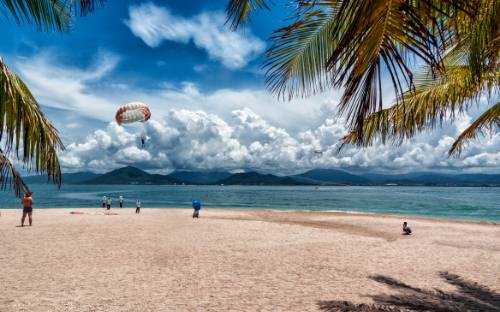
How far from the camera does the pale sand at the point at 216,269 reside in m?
5.97

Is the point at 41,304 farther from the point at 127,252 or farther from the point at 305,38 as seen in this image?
the point at 305,38

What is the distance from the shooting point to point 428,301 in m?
5.95

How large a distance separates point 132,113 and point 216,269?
20759 mm

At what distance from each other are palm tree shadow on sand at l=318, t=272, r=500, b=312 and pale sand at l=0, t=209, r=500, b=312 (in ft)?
0.48

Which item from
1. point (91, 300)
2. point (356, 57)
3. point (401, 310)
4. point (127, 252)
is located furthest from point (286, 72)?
point (127, 252)

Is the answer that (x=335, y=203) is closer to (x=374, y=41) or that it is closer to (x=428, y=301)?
(x=428, y=301)

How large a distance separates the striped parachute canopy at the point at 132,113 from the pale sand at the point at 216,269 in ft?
42.8

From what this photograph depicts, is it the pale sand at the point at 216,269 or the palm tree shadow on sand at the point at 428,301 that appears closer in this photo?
the palm tree shadow on sand at the point at 428,301

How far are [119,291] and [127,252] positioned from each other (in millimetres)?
4053

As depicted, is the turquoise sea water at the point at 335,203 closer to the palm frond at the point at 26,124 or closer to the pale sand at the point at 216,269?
the pale sand at the point at 216,269

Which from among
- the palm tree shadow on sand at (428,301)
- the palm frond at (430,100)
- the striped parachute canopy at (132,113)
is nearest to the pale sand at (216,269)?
the palm tree shadow on sand at (428,301)

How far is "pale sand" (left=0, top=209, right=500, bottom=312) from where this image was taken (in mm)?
5973

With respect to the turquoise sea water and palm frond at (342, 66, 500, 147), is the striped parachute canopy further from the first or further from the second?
the turquoise sea water

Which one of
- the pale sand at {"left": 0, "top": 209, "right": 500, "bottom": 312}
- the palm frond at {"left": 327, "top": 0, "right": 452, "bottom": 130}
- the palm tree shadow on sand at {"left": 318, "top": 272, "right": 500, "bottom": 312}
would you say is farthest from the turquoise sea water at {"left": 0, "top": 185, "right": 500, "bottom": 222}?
the palm frond at {"left": 327, "top": 0, "right": 452, "bottom": 130}
